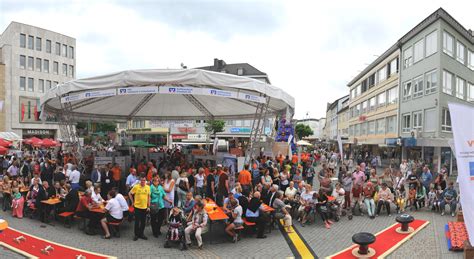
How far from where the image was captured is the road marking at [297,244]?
7.57 meters

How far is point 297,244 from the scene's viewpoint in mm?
8305

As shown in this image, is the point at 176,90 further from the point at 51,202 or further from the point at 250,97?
the point at 51,202

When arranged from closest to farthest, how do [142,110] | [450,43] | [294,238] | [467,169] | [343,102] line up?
1. [467,169]
2. [294,238]
3. [142,110]
4. [450,43]
5. [343,102]

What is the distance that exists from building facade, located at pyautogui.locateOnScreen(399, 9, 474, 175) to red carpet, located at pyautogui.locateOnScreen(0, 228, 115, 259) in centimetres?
2498

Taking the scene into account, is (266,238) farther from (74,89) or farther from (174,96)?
(174,96)

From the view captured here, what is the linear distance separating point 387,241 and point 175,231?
5.67m

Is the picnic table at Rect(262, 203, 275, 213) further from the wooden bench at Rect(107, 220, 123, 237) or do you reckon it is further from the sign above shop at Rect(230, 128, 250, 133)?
the sign above shop at Rect(230, 128, 250, 133)

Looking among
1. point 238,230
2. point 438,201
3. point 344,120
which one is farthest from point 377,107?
point 238,230

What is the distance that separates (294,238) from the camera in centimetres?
882

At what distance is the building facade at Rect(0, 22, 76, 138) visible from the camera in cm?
4484

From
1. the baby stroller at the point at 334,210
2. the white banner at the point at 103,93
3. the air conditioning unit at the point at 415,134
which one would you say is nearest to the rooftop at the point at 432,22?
the air conditioning unit at the point at 415,134

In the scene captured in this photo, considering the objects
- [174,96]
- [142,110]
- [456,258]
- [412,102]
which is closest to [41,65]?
[142,110]

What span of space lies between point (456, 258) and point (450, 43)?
2518 cm

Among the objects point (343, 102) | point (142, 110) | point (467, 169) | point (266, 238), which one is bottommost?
point (266, 238)
